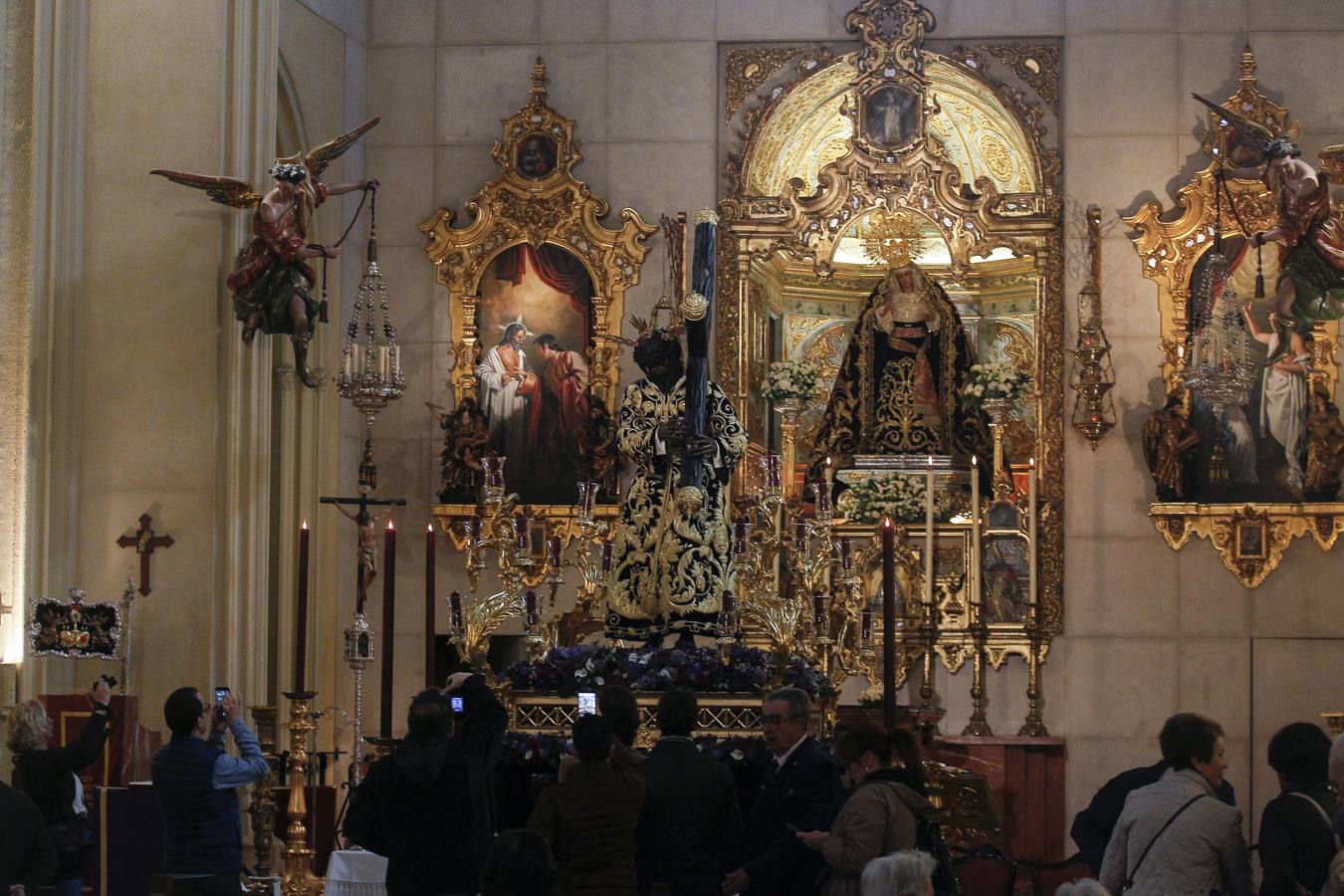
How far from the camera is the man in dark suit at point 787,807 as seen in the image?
7.37 m

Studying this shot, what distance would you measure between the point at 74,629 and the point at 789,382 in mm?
6742

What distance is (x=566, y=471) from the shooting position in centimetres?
1641

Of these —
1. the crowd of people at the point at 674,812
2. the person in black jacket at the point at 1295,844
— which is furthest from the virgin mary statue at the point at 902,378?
the person in black jacket at the point at 1295,844

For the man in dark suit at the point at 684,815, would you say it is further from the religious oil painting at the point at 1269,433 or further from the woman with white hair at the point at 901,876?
the religious oil painting at the point at 1269,433

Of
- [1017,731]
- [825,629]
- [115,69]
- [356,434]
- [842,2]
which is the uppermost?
[842,2]

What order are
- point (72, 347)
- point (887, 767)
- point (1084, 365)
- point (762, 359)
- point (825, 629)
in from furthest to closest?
point (762, 359) → point (1084, 365) → point (72, 347) → point (825, 629) → point (887, 767)

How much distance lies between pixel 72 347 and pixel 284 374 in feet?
11.8

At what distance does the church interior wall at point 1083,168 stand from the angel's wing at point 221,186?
4026mm

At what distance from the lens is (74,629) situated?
37.0 feet

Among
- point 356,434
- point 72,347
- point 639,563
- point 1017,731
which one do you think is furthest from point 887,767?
point 356,434

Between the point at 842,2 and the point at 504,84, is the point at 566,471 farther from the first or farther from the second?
the point at 842,2

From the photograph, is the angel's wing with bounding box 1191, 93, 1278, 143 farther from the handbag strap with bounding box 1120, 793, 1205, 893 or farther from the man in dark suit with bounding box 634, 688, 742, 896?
the handbag strap with bounding box 1120, 793, 1205, 893

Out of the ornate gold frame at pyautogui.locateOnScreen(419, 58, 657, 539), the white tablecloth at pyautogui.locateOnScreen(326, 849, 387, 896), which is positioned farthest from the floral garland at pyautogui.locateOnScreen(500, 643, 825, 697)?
the ornate gold frame at pyautogui.locateOnScreen(419, 58, 657, 539)

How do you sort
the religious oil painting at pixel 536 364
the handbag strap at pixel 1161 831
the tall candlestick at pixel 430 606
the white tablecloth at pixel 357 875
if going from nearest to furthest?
the handbag strap at pixel 1161 831 → the white tablecloth at pixel 357 875 → the tall candlestick at pixel 430 606 → the religious oil painting at pixel 536 364
